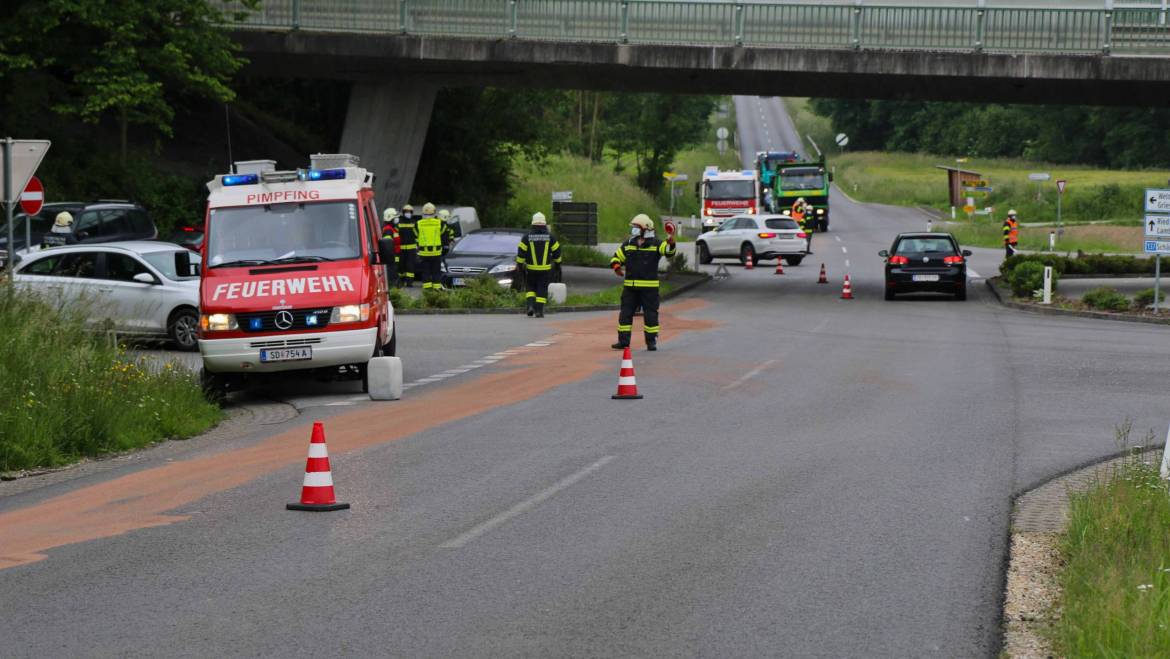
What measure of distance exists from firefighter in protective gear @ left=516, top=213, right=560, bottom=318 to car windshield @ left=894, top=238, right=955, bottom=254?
34.2 ft

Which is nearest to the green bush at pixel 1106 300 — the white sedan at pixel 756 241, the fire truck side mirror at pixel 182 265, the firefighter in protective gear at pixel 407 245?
the firefighter in protective gear at pixel 407 245

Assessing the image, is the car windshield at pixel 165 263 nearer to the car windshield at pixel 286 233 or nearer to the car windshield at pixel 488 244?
the car windshield at pixel 286 233

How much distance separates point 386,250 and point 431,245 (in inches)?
534

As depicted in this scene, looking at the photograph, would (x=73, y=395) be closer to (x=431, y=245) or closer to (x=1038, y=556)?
(x=1038, y=556)

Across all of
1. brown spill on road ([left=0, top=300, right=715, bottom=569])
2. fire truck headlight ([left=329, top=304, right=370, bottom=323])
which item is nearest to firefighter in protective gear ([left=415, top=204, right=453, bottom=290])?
brown spill on road ([left=0, top=300, right=715, bottom=569])

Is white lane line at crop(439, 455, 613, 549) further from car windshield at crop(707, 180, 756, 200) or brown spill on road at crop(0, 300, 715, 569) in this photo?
car windshield at crop(707, 180, 756, 200)

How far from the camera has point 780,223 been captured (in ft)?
177

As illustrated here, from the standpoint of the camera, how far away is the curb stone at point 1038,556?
7.46 metres

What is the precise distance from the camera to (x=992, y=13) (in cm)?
3612

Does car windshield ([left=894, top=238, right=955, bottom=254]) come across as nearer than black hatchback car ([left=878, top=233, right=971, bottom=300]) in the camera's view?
No

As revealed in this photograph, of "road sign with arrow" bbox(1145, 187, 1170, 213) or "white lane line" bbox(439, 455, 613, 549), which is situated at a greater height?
"road sign with arrow" bbox(1145, 187, 1170, 213)

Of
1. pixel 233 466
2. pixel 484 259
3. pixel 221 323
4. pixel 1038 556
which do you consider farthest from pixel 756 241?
pixel 1038 556

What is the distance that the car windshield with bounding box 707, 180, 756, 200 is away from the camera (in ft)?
223

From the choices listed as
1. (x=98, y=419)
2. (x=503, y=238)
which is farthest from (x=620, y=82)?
(x=98, y=419)
